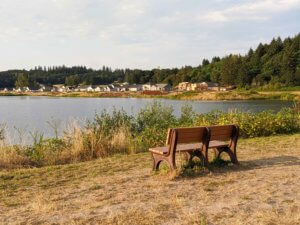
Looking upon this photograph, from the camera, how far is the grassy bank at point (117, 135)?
9586 mm

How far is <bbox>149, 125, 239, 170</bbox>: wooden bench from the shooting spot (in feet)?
21.7

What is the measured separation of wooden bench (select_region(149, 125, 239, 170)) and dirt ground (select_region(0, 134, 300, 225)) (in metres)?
0.30

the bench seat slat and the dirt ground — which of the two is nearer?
the dirt ground

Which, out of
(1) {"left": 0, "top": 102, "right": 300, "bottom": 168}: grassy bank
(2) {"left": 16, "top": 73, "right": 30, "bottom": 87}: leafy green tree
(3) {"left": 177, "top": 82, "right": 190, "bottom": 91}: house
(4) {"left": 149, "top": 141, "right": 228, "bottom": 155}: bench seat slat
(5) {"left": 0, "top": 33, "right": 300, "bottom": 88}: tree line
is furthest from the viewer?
(2) {"left": 16, "top": 73, "right": 30, "bottom": 87}: leafy green tree

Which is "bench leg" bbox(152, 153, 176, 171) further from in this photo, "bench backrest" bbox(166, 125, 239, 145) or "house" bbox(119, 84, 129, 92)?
"house" bbox(119, 84, 129, 92)

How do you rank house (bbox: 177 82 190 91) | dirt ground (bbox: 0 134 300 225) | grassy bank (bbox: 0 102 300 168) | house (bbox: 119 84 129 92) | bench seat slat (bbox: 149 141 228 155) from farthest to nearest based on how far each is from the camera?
house (bbox: 119 84 129 92)
house (bbox: 177 82 190 91)
grassy bank (bbox: 0 102 300 168)
bench seat slat (bbox: 149 141 228 155)
dirt ground (bbox: 0 134 300 225)

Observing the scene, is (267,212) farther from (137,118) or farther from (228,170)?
(137,118)

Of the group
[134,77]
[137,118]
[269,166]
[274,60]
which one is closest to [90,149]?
[137,118]

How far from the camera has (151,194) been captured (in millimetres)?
5504

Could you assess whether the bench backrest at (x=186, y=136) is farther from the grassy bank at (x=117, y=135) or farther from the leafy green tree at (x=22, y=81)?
the leafy green tree at (x=22, y=81)

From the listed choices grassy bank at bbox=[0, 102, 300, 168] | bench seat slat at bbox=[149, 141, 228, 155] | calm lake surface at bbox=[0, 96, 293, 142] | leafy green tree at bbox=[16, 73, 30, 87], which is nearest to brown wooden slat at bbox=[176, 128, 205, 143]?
bench seat slat at bbox=[149, 141, 228, 155]

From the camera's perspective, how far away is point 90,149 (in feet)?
33.4

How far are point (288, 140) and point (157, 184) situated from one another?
6.30 metres

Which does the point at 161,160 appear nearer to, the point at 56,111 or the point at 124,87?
the point at 56,111
